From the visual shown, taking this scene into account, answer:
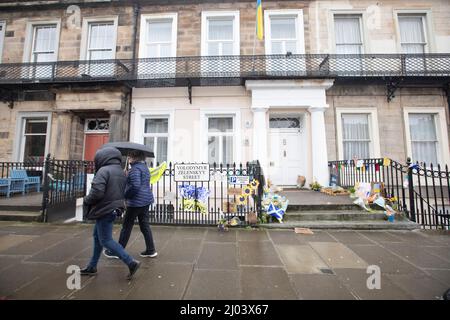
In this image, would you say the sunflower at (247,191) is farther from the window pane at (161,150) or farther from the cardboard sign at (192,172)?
the window pane at (161,150)

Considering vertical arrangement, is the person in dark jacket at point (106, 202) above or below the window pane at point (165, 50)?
below

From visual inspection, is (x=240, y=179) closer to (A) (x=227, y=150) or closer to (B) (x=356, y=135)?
(A) (x=227, y=150)

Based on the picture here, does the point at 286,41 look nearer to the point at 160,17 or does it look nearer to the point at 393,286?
the point at 160,17

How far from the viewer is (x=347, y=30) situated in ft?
33.4

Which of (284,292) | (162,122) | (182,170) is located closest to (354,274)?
(284,292)

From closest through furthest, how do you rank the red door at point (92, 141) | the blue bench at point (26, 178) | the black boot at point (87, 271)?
the black boot at point (87, 271), the blue bench at point (26, 178), the red door at point (92, 141)

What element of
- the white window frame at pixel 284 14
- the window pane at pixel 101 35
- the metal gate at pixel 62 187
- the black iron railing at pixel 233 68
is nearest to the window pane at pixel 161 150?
the black iron railing at pixel 233 68

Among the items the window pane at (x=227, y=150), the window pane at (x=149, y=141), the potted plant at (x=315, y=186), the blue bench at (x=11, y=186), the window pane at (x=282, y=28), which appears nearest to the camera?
the blue bench at (x=11, y=186)

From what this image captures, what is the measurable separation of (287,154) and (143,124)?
689cm

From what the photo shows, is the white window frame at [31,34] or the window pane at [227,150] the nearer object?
the window pane at [227,150]

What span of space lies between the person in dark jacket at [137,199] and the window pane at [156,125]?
6771mm

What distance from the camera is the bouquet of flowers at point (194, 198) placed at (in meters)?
5.86

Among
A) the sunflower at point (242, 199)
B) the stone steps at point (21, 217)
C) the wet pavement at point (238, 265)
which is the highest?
the sunflower at point (242, 199)

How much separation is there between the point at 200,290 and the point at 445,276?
3.57 m
